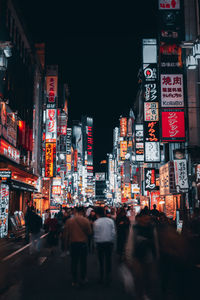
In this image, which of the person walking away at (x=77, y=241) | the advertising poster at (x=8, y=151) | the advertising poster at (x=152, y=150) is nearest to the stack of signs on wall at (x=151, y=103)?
the advertising poster at (x=152, y=150)

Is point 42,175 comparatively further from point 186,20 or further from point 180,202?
point 186,20

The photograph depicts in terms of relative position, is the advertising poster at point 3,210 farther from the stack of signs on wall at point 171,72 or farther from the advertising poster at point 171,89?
the advertising poster at point 171,89

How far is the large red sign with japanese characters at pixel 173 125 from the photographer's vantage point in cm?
2589

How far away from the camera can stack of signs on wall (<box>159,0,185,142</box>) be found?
84.2 feet

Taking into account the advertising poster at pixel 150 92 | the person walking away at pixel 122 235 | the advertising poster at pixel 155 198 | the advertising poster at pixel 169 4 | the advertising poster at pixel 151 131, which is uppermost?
the advertising poster at pixel 169 4

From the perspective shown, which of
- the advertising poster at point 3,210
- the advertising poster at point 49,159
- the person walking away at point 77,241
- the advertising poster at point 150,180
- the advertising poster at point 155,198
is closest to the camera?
the person walking away at point 77,241

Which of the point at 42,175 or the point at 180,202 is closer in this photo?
the point at 180,202

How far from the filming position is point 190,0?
30.1 metres

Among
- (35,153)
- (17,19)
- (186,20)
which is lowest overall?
(35,153)

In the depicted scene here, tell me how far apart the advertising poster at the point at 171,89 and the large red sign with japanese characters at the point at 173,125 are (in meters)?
0.61

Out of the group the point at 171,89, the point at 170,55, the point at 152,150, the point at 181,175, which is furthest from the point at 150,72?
the point at 181,175

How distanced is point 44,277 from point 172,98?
18653 millimetres

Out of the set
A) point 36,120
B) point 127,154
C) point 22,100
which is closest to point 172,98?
point 22,100

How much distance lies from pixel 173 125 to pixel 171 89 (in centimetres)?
253
